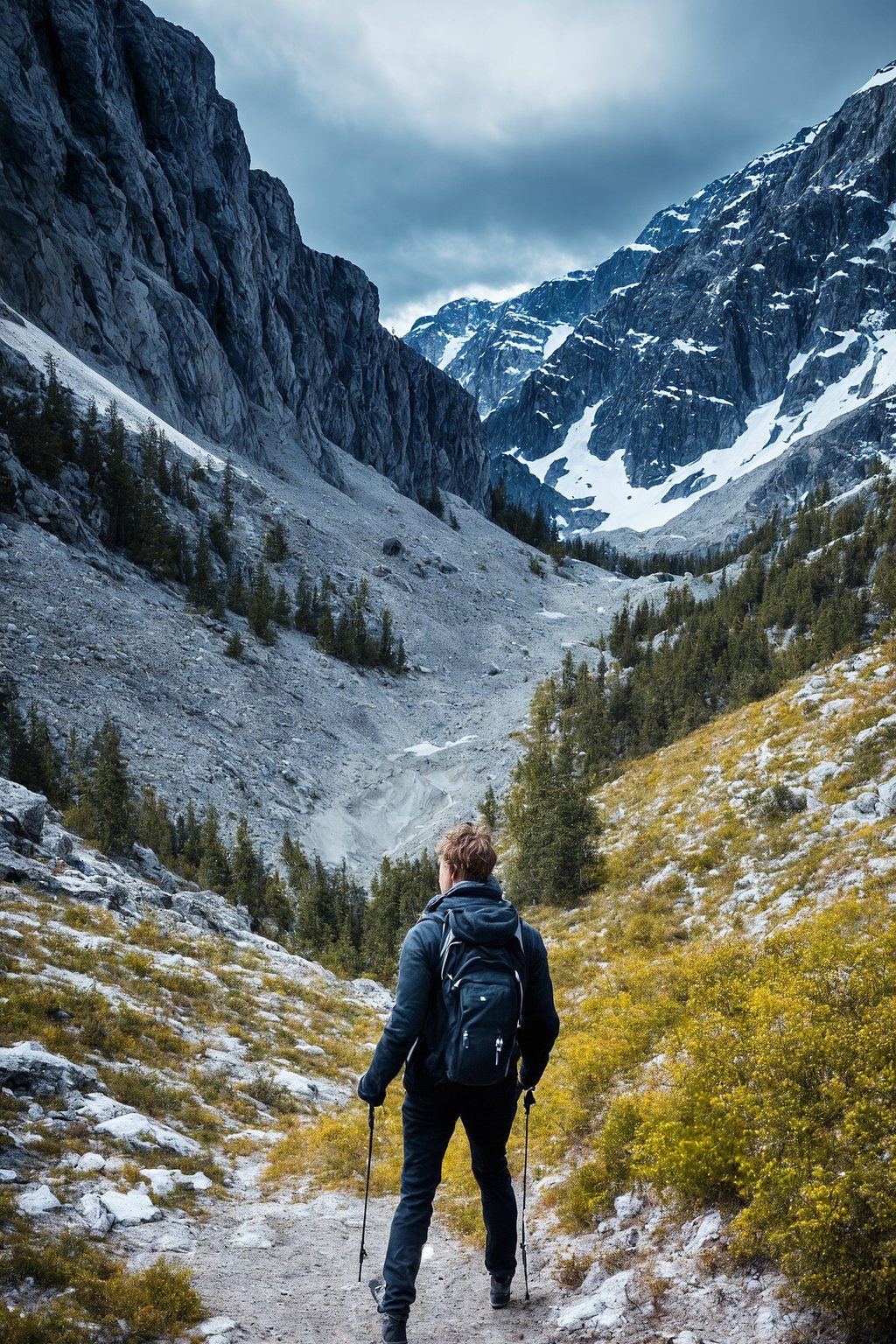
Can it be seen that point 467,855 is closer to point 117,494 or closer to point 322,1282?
point 322,1282

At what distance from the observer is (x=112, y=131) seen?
8481 cm

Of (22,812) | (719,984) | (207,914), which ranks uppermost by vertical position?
(719,984)

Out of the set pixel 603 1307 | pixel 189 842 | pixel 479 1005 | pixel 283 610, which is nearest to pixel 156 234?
pixel 283 610

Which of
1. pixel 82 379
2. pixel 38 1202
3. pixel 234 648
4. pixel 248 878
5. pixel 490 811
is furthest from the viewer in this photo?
pixel 82 379

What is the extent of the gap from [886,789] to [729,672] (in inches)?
1594

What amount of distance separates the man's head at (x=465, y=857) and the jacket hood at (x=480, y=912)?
92 millimetres

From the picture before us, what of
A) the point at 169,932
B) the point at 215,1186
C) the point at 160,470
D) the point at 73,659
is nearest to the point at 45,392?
the point at 160,470

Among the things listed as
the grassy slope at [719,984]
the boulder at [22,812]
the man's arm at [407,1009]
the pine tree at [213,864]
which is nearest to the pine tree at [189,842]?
the pine tree at [213,864]

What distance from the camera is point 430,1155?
486 centimetres

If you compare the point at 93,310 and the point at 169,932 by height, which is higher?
the point at 93,310

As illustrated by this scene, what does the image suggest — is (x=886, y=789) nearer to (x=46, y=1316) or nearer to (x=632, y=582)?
(x=46, y=1316)

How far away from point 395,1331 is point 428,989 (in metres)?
2.21

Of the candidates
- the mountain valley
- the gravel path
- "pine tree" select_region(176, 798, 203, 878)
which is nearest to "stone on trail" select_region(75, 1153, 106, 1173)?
the mountain valley

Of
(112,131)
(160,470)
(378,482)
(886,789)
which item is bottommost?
(886,789)
